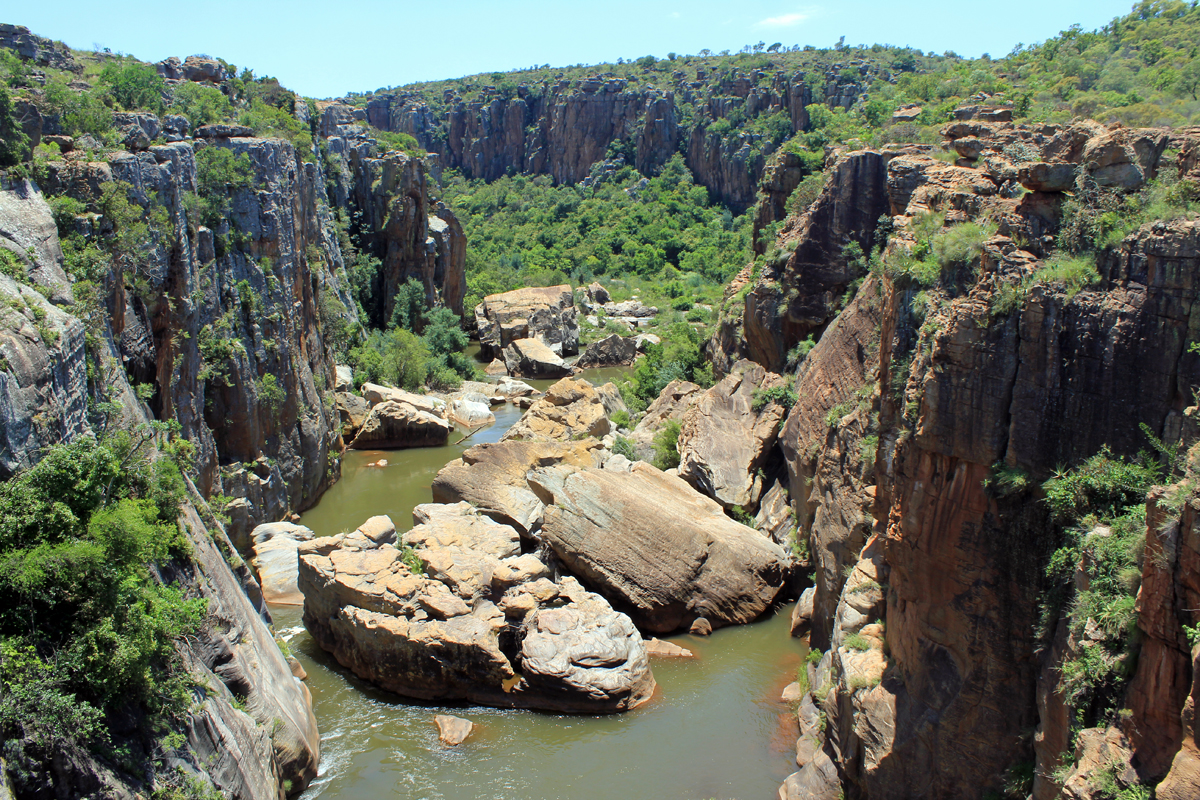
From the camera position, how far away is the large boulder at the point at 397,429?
31328mm

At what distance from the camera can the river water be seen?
13758 millimetres

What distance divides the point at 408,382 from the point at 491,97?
243 ft

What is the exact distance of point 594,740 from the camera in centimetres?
1492

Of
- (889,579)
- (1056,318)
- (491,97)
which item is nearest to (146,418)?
(889,579)

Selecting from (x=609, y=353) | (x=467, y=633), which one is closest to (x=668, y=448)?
(x=467, y=633)

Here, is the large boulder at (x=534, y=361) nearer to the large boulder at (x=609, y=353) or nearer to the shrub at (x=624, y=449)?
the large boulder at (x=609, y=353)

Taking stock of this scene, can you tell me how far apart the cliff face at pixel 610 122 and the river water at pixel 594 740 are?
64656mm

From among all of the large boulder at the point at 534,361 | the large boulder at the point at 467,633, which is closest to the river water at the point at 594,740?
the large boulder at the point at 467,633

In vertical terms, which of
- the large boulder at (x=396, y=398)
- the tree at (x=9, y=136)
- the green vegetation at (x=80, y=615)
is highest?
the tree at (x=9, y=136)

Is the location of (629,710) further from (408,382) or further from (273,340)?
(408,382)

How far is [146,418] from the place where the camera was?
1554 cm

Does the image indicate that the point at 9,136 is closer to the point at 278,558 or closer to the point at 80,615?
the point at 80,615

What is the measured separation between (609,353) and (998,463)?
3824 centimetres

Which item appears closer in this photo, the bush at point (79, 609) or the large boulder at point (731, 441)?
the bush at point (79, 609)
